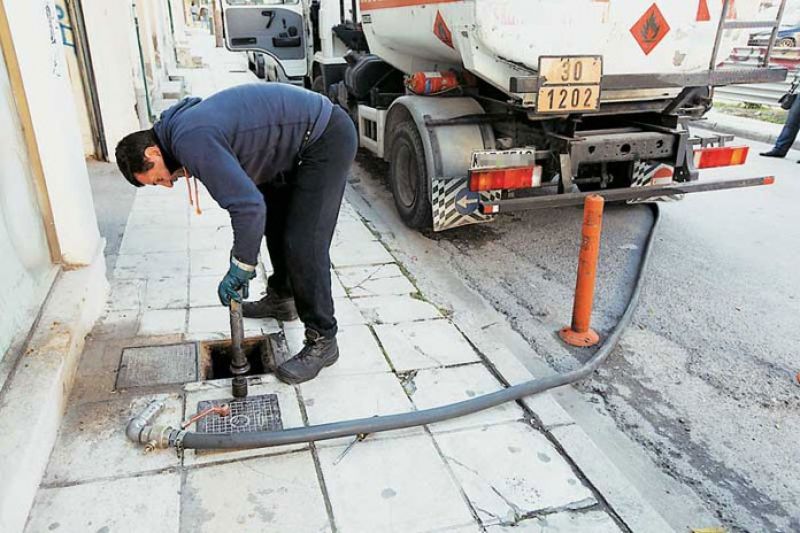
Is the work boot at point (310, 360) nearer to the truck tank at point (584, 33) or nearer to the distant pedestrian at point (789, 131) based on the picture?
the truck tank at point (584, 33)

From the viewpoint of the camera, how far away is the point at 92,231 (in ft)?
12.5

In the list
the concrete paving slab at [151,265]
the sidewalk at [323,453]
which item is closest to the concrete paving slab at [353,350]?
the sidewalk at [323,453]

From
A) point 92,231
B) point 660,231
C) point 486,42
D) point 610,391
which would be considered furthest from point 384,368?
point 660,231

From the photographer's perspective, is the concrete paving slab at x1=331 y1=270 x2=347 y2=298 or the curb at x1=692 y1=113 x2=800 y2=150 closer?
the concrete paving slab at x1=331 y1=270 x2=347 y2=298

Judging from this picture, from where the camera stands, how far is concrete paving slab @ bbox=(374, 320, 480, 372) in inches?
136

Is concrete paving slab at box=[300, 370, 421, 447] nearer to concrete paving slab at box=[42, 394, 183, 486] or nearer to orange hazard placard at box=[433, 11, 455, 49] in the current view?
concrete paving slab at box=[42, 394, 183, 486]

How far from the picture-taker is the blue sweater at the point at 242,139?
252 cm

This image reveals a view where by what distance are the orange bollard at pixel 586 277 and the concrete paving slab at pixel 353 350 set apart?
121 centimetres

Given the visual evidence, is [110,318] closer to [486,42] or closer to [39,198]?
[39,198]

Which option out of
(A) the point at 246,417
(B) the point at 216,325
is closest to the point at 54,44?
(B) the point at 216,325

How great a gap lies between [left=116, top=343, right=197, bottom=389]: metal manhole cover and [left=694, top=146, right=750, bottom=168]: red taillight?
4.18 meters

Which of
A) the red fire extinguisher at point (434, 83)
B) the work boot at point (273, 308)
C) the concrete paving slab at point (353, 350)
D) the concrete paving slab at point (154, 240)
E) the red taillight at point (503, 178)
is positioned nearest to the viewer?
the concrete paving slab at point (353, 350)

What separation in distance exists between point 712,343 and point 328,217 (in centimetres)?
251

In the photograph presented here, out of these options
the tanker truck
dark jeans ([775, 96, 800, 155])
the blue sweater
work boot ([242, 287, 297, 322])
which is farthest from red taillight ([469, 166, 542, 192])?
dark jeans ([775, 96, 800, 155])
